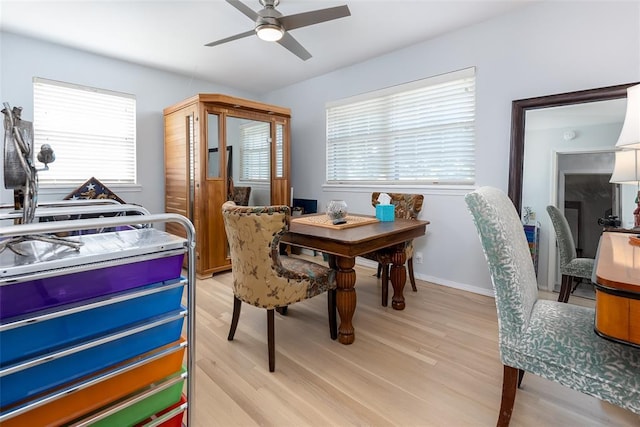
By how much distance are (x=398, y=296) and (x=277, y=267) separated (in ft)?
4.26

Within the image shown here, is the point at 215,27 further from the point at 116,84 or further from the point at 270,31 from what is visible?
the point at 116,84

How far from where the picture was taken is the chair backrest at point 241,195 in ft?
12.0

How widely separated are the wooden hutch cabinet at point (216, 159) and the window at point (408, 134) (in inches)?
31.9

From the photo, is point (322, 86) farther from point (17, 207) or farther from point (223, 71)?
point (17, 207)

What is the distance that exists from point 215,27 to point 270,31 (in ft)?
3.06

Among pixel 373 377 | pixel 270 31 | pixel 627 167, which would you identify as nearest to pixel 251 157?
pixel 270 31

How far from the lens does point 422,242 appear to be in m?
3.37

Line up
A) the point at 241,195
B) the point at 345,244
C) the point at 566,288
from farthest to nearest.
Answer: the point at 241,195
the point at 566,288
the point at 345,244

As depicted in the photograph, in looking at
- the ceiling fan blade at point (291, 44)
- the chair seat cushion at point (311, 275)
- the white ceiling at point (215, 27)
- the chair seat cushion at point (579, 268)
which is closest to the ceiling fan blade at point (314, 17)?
the ceiling fan blade at point (291, 44)

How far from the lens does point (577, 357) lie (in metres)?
1.08

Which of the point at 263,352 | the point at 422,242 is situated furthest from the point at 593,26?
the point at 263,352

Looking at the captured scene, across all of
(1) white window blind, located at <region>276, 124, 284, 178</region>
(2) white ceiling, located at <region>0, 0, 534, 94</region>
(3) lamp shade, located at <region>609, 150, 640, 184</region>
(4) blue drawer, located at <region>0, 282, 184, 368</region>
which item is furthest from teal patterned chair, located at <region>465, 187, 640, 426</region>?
(1) white window blind, located at <region>276, 124, 284, 178</region>

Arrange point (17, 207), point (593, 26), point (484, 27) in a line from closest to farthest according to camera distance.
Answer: point (17, 207) → point (593, 26) → point (484, 27)

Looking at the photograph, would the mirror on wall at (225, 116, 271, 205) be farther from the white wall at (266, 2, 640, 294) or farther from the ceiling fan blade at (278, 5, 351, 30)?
the ceiling fan blade at (278, 5, 351, 30)
